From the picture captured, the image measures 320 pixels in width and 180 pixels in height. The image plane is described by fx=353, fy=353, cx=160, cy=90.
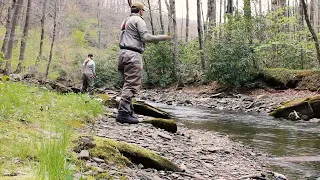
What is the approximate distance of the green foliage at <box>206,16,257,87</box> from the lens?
18.8 metres

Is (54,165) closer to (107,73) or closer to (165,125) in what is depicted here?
(165,125)

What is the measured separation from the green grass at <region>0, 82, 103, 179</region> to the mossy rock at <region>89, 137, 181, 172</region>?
10.5 inches

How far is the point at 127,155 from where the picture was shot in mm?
3246

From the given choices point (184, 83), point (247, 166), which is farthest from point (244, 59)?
point (247, 166)

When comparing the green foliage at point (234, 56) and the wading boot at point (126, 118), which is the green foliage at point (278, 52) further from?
the wading boot at point (126, 118)

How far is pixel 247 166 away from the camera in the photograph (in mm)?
4457

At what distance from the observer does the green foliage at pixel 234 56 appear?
740 inches

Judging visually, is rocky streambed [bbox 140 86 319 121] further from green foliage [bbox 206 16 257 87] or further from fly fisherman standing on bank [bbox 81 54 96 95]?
fly fisherman standing on bank [bbox 81 54 96 95]

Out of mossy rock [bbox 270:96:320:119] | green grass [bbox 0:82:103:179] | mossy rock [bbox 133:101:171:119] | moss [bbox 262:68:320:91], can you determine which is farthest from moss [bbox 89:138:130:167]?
moss [bbox 262:68:320:91]

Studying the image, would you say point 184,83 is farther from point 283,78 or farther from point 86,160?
point 86,160

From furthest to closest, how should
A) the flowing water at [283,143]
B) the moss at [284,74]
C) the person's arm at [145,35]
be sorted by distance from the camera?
the moss at [284,74] < the person's arm at [145,35] < the flowing water at [283,143]

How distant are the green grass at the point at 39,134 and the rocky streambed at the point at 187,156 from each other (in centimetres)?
32

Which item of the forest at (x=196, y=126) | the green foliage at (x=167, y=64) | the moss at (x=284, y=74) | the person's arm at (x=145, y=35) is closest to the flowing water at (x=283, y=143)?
the forest at (x=196, y=126)

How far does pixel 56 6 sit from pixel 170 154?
62.4 feet
